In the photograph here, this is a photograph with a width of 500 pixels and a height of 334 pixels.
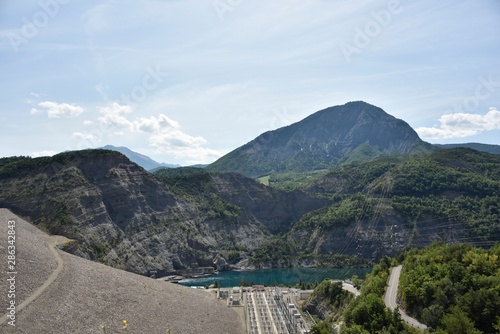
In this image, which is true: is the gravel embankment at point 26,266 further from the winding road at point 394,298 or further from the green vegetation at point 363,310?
the winding road at point 394,298

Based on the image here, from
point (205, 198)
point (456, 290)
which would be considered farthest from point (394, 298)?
point (205, 198)

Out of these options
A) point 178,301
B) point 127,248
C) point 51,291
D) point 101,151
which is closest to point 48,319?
point 51,291

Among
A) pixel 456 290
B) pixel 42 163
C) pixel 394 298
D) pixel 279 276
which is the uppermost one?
pixel 42 163

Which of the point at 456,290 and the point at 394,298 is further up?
the point at 456,290

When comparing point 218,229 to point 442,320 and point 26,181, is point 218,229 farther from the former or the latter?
point 442,320

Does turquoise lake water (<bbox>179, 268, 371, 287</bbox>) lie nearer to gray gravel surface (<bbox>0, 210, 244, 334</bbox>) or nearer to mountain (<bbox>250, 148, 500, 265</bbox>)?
mountain (<bbox>250, 148, 500, 265</bbox>)

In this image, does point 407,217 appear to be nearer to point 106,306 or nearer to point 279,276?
point 279,276
